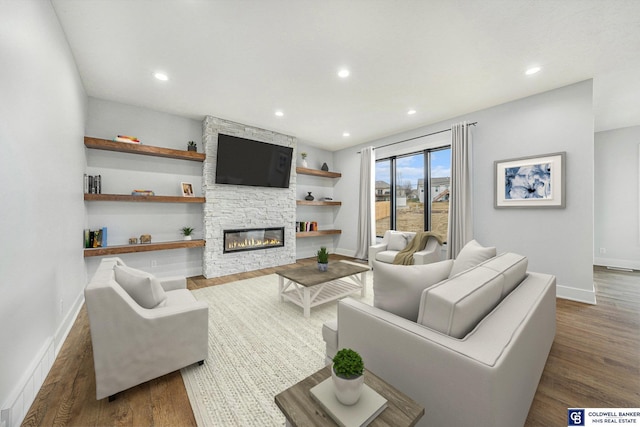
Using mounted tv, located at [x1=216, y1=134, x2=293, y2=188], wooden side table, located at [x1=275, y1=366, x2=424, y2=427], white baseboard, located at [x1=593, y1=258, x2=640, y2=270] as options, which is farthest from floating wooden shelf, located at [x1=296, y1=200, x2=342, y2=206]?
white baseboard, located at [x1=593, y1=258, x2=640, y2=270]

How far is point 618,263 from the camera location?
4758mm

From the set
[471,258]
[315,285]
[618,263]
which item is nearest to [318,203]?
[315,285]

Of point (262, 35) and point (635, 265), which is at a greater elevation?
point (262, 35)

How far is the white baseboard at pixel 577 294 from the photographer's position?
311cm

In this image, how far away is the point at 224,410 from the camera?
146 centimetres

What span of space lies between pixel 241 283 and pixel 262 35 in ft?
10.8

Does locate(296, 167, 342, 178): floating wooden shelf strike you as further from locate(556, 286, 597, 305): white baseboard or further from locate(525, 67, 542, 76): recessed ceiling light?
locate(556, 286, 597, 305): white baseboard

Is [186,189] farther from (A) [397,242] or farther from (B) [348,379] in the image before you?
(B) [348,379]

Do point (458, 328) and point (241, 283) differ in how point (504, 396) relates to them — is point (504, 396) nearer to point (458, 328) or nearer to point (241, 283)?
point (458, 328)

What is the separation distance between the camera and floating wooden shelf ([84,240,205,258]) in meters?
3.29

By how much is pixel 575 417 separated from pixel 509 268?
2.74 feet

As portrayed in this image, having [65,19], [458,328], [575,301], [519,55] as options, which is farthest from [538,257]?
[65,19]

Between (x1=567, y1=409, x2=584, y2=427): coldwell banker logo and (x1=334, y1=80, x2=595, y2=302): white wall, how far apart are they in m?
2.58

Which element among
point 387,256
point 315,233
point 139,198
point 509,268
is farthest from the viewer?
point 315,233
